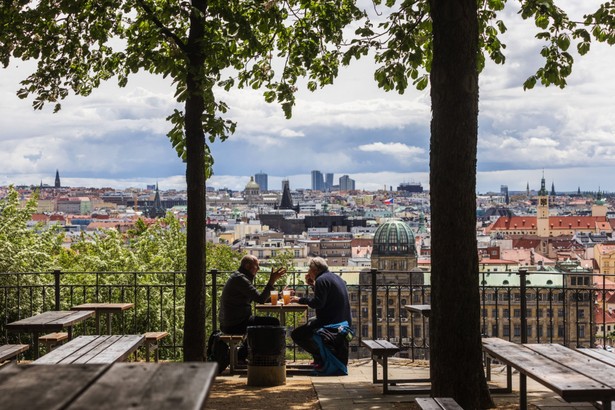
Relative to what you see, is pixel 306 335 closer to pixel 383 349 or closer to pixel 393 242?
pixel 383 349

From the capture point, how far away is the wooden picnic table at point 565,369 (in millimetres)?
4176

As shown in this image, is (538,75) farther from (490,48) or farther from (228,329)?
(228,329)

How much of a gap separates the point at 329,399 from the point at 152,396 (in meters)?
4.63

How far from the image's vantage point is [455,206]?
602 centimetres

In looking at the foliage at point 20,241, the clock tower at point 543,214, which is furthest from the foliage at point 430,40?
the clock tower at point 543,214

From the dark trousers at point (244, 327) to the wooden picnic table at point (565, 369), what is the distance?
304 centimetres

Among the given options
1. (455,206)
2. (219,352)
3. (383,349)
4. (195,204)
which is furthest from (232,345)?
(455,206)

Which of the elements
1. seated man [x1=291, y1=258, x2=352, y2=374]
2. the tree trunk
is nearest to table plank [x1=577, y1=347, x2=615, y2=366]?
seated man [x1=291, y1=258, x2=352, y2=374]

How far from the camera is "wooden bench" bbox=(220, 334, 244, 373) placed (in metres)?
8.27

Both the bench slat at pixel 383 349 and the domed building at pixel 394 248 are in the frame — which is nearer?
the bench slat at pixel 383 349

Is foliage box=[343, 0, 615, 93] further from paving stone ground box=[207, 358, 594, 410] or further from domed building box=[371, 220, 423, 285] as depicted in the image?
domed building box=[371, 220, 423, 285]

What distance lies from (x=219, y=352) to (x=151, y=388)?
606 centimetres

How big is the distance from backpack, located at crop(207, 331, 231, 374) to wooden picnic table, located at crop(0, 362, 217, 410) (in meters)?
5.66

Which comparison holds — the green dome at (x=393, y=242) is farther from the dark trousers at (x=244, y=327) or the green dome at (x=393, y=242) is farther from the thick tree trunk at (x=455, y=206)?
the thick tree trunk at (x=455, y=206)
